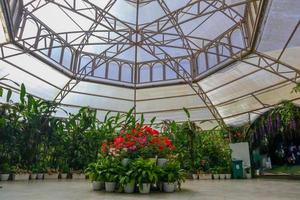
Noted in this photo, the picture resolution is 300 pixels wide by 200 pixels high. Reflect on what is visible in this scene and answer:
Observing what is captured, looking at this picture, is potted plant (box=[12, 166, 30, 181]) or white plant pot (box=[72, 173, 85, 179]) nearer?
potted plant (box=[12, 166, 30, 181])

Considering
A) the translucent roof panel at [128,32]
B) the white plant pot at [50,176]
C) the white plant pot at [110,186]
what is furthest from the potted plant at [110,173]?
the translucent roof panel at [128,32]

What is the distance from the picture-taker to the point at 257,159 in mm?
14039

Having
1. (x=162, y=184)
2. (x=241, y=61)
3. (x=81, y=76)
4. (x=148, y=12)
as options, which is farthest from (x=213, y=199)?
(x=81, y=76)

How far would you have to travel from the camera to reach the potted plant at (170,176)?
595 centimetres

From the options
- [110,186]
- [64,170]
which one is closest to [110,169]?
[110,186]

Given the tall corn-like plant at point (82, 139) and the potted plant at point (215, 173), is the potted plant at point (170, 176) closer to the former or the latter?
the tall corn-like plant at point (82, 139)

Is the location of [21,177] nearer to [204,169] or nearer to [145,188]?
[145,188]

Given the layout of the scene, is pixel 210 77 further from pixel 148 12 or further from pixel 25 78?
pixel 25 78

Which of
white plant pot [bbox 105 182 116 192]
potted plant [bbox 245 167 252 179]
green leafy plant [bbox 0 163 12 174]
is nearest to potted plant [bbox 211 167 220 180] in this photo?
potted plant [bbox 245 167 252 179]

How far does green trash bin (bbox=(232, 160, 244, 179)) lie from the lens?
40.0ft

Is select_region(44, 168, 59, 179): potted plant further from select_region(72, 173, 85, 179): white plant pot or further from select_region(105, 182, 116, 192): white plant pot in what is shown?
select_region(105, 182, 116, 192): white plant pot

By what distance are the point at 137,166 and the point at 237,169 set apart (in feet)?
25.7

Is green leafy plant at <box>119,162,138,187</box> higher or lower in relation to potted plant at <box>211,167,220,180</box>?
higher

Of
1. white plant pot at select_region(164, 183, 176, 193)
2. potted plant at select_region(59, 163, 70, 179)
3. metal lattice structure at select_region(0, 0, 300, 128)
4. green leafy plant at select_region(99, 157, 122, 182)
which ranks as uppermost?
metal lattice structure at select_region(0, 0, 300, 128)
